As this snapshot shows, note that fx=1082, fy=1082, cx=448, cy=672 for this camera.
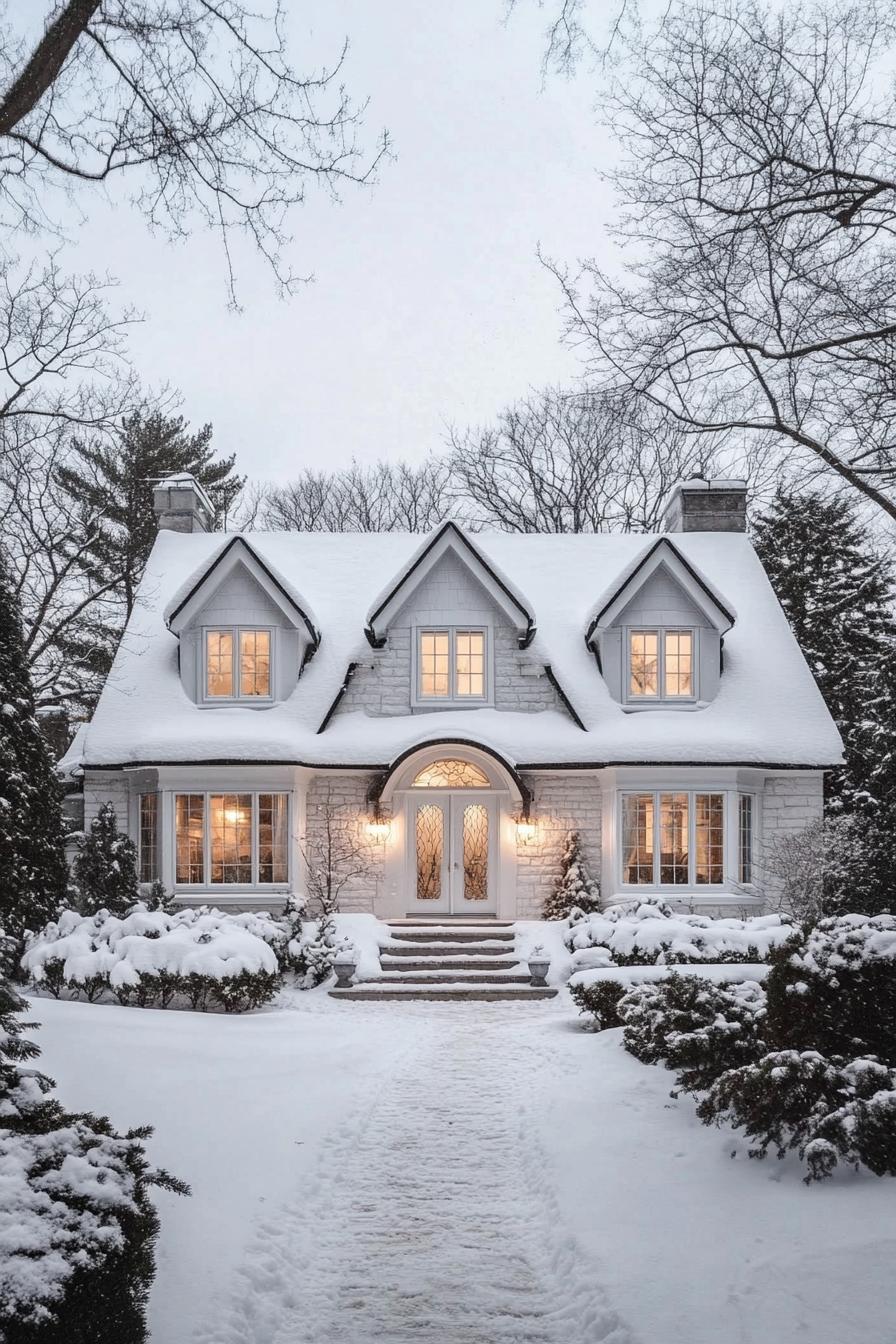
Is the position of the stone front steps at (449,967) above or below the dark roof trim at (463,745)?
below

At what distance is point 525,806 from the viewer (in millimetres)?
17812

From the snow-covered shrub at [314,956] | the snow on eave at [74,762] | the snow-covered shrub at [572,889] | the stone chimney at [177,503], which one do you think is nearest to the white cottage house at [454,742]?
the snow-covered shrub at [572,889]

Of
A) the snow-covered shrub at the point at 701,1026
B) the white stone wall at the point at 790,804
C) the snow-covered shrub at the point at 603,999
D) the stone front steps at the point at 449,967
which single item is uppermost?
the white stone wall at the point at 790,804

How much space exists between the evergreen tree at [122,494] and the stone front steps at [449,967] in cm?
1736

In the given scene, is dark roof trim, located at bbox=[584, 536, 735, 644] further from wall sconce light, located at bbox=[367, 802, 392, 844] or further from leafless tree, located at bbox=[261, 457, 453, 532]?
leafless tree, located at bbox=[261, 457, 453, 532]

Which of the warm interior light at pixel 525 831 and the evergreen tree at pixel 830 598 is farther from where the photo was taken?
the evergreen tree at pixel 830 598

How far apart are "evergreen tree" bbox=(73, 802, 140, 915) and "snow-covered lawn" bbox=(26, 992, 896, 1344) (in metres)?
6.72

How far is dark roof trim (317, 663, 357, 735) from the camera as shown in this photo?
18.4 metres

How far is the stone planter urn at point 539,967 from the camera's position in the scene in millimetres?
14586

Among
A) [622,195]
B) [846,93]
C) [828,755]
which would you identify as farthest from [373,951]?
[846,93]

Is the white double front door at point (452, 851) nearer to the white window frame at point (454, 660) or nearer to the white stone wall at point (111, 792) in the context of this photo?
the white window frame at point (454, 660)

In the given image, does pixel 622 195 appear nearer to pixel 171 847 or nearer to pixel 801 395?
pixel 801 395

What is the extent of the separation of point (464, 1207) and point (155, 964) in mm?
6969

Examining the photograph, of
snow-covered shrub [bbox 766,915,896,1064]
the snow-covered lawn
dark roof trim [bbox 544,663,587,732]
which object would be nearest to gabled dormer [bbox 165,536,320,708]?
dark roof trim [bbox 544,663,587,732]
